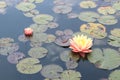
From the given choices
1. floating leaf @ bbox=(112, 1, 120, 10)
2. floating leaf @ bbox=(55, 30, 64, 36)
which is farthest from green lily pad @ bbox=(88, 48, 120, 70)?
floating leaf @ bbox=(112, 1, 120, 10)

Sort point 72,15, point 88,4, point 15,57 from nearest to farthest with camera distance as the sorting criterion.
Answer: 1. point 15,57
2. point 72,15
3. point 88,4

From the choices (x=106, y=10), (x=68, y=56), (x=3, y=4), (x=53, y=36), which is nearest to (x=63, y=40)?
(x=53, y=36)

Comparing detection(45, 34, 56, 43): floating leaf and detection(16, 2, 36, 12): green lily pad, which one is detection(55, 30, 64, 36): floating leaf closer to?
detection(45, 34, 56, 43): floating leaf

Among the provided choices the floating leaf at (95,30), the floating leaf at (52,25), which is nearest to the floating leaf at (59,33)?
the floating leaf at (52,25)

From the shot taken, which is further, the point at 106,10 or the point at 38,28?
the point at 106,10

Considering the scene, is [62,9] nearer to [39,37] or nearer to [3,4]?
[39,37]
